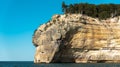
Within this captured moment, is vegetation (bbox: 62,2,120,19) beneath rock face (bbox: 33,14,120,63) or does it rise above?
above

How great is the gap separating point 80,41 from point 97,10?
1794cm

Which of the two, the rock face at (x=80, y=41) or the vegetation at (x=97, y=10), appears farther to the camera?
the vegetation at (x=97, y=10)

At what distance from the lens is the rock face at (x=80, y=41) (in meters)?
94.5

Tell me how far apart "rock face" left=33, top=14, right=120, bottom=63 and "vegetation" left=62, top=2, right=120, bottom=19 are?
7.59m

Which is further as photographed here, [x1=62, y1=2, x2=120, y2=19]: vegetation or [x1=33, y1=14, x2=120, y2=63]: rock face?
[x1=62, y1=2, x2=120, y2=19]: vegetation

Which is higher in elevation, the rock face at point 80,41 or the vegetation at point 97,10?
the vegetation at point 97,10

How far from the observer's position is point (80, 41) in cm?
9594

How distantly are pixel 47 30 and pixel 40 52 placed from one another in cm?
718

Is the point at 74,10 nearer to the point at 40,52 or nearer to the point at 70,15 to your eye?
the point at 70,15

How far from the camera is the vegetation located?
10675 centimetres

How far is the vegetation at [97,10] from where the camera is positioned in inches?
4203

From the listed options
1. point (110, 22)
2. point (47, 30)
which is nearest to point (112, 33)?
point (110, 22)

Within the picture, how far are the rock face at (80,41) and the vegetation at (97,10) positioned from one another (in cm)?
759

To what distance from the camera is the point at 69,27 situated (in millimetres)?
93875
